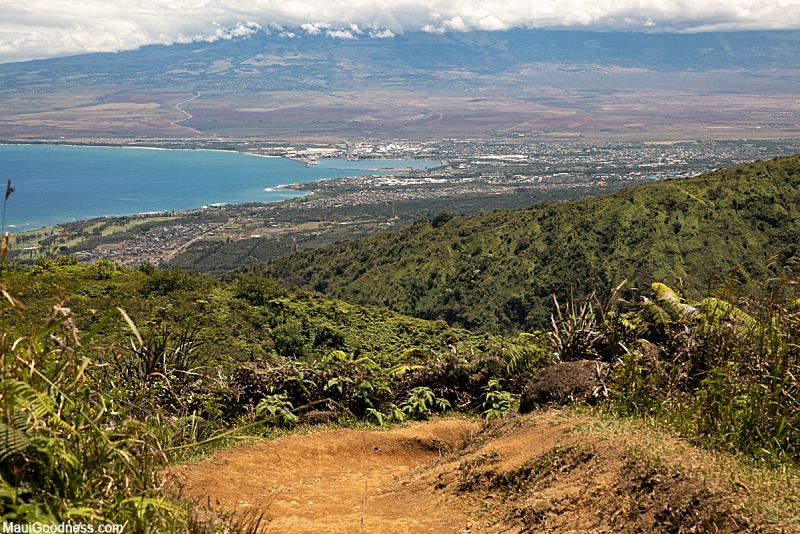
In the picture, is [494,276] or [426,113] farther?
[426,113]

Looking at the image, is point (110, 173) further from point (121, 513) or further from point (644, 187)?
point (121, 513)

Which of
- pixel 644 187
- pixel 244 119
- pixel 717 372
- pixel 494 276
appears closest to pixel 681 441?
pixel 717 372

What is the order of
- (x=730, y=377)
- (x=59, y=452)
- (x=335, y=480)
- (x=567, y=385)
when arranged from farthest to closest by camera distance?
(x=567, y=385)
(x=335, y=480)
(x=730, y=377)
(x=59, y=452)

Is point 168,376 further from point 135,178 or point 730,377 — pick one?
point 135,178

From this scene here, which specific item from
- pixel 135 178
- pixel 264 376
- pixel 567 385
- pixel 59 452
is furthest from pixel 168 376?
pixel 135 178

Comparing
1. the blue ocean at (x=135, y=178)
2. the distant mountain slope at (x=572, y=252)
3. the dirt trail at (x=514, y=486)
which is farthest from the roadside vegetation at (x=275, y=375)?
the blue ocean at (x=135, y=178)

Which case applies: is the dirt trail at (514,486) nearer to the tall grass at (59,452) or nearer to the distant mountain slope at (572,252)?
the tall grass at (59,452)
